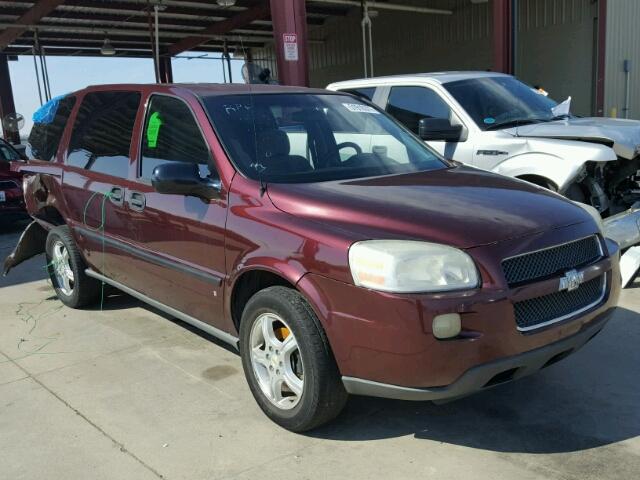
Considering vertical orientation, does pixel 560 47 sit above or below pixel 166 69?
below

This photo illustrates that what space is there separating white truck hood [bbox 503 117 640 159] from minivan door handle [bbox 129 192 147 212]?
3.60 metres

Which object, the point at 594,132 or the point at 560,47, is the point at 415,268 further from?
the point at 560,47

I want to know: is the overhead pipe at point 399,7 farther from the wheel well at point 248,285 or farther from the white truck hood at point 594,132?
the wheel well at point 248,285

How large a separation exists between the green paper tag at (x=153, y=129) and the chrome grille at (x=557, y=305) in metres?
2.56

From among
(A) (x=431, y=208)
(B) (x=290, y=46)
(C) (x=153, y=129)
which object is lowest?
(A) (x=431, y=208)

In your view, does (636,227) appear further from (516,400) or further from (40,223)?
(40,223)

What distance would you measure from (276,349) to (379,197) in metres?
0.92

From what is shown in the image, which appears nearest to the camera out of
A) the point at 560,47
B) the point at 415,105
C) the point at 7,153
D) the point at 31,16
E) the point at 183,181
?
the point at 183,181

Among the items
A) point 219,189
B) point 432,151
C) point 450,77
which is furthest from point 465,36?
point 219,189

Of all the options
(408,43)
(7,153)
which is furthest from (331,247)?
(408,43)

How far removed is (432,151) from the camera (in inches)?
168

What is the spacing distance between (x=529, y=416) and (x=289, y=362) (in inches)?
51.3

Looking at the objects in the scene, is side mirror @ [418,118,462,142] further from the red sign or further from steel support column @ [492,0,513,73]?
steel support column @ [492,0,513,73]

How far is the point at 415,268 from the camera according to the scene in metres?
2.62
